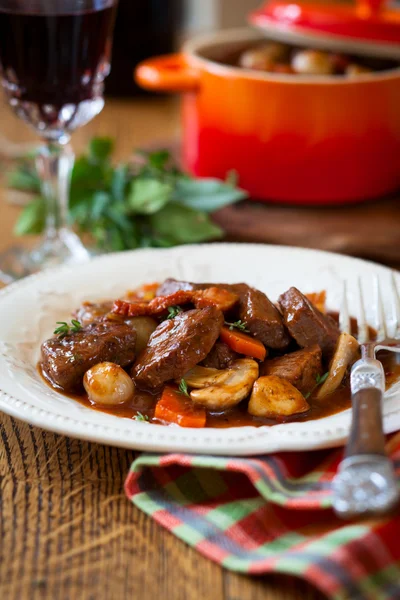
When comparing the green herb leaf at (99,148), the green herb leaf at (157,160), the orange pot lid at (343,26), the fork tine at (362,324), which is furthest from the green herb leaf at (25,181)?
the fork tine at (362,324)

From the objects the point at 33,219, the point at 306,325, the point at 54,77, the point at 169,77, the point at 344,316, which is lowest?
the point at 33,219

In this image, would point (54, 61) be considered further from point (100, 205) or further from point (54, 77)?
point (100, 205)

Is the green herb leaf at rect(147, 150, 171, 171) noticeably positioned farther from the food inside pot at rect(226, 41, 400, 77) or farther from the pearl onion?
the pearl onion

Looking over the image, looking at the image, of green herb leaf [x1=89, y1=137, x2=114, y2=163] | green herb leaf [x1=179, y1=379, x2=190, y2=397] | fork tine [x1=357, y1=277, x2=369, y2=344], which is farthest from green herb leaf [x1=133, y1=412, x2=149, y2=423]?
green herb leaf [x1=89, y1=137, x2=114, y2=163]

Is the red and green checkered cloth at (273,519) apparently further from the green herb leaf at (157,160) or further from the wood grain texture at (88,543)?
the green herb leaf at (157,160)

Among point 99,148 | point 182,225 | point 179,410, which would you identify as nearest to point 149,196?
point 182,225

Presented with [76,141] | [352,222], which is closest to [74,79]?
[352,222]

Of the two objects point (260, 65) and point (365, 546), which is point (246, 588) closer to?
point (365, 546)
